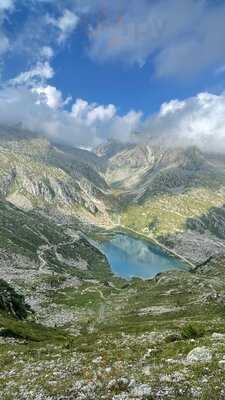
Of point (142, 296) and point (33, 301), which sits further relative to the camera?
point (142, 296)

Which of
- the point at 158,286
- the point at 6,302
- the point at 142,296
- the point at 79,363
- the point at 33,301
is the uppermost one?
the point at 158,286

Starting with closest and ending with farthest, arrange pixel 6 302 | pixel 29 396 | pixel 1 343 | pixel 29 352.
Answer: pixel 29 396 < pixel 29 352 < pixel 1 343 < pixel 6 302

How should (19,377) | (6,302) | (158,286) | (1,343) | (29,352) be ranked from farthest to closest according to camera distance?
(158,286)
(6,302)
(1,343)
(29,352)
(19,377)

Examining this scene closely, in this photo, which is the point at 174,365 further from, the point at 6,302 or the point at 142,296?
the point at 142,296

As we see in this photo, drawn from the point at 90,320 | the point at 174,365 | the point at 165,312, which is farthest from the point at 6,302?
the point at 174,365

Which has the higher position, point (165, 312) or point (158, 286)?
point (158, 286)

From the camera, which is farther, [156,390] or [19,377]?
[19,377]

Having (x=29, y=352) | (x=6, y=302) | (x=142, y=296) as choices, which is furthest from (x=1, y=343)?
(x=142, y=296)

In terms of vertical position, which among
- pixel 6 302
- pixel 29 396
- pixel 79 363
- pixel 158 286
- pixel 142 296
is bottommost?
pixel 29 396

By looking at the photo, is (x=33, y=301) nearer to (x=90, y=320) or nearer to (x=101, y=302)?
(x=101, y=302)

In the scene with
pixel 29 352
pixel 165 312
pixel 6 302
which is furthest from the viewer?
pixel 165 312
